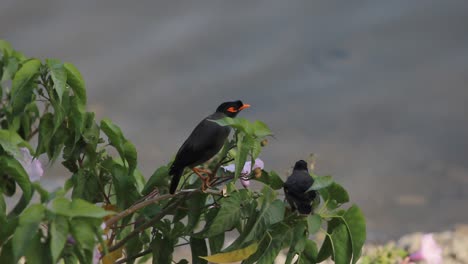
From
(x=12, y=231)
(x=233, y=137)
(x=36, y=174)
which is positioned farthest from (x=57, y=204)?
(x=36, y=174)

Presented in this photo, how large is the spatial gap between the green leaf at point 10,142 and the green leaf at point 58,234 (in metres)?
0.75

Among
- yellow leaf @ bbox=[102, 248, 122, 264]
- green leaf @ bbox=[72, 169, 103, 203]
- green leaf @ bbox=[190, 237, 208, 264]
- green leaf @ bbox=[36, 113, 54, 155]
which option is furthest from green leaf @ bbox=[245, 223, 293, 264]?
green leaf @ bbox=[36, 113, 54, 155]

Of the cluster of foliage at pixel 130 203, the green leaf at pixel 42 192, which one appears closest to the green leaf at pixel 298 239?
the cluster of foliage at pixel 130 203

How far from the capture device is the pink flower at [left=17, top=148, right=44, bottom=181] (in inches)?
133

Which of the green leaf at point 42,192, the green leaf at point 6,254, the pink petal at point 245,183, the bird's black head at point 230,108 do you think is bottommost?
the green leaf at point 6,254

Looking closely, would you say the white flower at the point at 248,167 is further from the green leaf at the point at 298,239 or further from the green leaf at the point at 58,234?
the green leaf at the point at 58,234

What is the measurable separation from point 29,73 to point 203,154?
0.84 metres

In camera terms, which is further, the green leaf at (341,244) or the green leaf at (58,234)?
Answer: the green leaf at (341,244)

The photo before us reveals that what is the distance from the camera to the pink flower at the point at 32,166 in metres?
3.39

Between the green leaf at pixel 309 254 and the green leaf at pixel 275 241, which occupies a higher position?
the green leaf at pixel 309 254

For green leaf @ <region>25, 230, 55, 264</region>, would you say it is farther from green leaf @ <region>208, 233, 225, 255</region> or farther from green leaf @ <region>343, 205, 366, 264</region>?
green leaf @ <region>343, 205, 366, 264</region>

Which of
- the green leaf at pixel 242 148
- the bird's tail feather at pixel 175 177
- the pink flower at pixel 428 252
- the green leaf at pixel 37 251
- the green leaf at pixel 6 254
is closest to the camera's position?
the green leaf at pixel 37 251

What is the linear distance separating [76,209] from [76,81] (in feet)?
3.49

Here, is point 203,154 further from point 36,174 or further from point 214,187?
point 36,174
